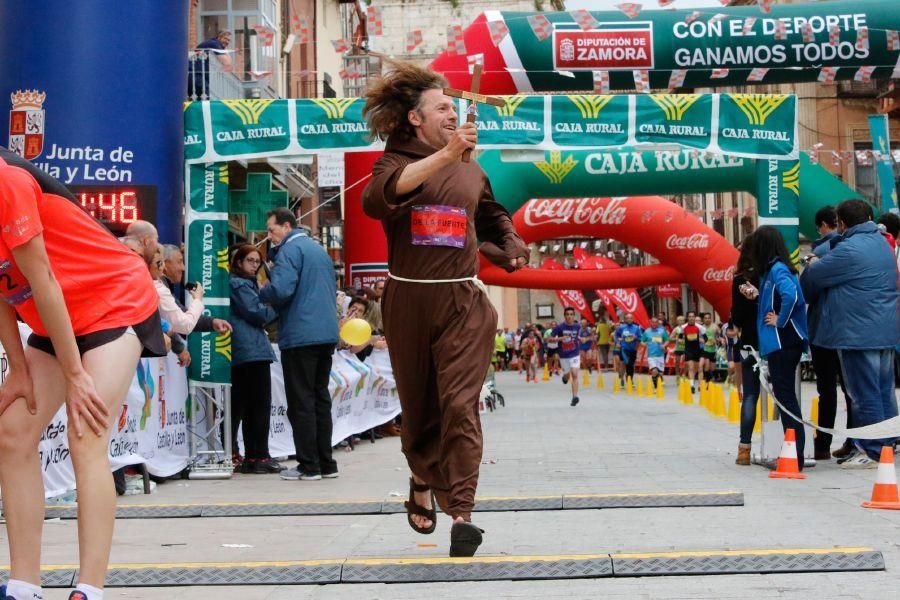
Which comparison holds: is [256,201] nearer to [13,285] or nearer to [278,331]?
[278,331]

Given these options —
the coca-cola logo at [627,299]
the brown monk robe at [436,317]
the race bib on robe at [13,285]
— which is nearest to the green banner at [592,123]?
the brown monk robe at [436,317]

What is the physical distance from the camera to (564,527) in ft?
21.9

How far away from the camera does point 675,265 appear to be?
28.1 meters

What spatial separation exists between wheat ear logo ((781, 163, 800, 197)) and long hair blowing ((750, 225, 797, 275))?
1492 mm

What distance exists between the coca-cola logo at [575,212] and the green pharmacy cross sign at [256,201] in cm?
1214

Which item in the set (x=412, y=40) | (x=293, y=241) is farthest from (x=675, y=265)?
(x=293, y=241)

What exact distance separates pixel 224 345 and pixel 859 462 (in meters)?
4.98

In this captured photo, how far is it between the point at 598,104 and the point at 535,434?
5113 mm

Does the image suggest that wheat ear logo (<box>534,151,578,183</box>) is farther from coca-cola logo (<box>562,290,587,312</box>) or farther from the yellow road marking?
coca-cola logo (<box>562,290,587,312</box>)

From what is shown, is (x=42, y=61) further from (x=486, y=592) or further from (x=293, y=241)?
(x=486, y=592)

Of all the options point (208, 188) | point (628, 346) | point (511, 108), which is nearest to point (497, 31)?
point (511, 108)

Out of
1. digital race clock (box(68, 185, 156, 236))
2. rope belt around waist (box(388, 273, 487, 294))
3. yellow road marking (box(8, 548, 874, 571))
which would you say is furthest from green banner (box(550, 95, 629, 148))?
yellow road marking (box(8, 548, 874, 571))

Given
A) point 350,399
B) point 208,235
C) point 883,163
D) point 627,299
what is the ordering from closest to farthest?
point 208,235 → point 350,399 → point 883,163 → point 627,299

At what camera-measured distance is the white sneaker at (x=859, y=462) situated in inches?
392
